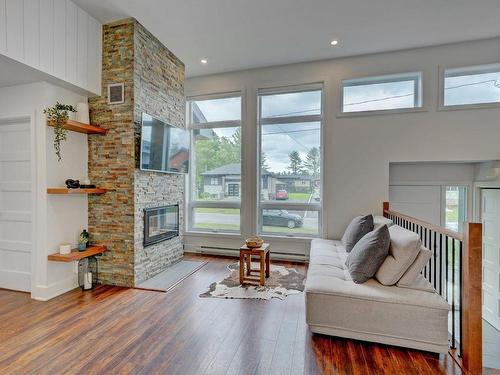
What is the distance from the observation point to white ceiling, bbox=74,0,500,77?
3072 mm

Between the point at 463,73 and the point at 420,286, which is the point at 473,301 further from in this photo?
the point at 463,73

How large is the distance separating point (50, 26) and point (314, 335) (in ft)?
14.1

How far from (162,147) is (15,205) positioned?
202 cm

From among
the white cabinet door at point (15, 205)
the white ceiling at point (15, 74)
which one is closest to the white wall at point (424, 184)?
the white ceiling at point (15, 74)

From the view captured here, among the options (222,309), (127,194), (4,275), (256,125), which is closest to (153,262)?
(127,194)

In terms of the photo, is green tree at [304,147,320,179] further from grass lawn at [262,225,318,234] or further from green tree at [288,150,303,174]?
grass lawn at [262,225,318,234]

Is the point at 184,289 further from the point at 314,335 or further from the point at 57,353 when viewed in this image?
the point at 314,335

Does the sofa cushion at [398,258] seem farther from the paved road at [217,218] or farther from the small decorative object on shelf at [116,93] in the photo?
the small decorative object on shelf at [116,93]

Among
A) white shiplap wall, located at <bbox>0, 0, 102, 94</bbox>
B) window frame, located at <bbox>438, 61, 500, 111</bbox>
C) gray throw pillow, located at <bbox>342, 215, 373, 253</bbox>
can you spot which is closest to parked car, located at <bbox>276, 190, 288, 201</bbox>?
gray throw pillow, located at <bbox>342, 215, 373, 253</bbox>

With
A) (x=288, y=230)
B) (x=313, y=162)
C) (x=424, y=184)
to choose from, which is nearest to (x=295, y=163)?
(x=313, y=162)

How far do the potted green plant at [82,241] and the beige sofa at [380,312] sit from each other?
2.88 metres

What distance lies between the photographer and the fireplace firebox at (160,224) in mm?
3637

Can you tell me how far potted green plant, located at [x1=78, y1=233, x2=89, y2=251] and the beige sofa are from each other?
288cm

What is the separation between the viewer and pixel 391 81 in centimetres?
426
